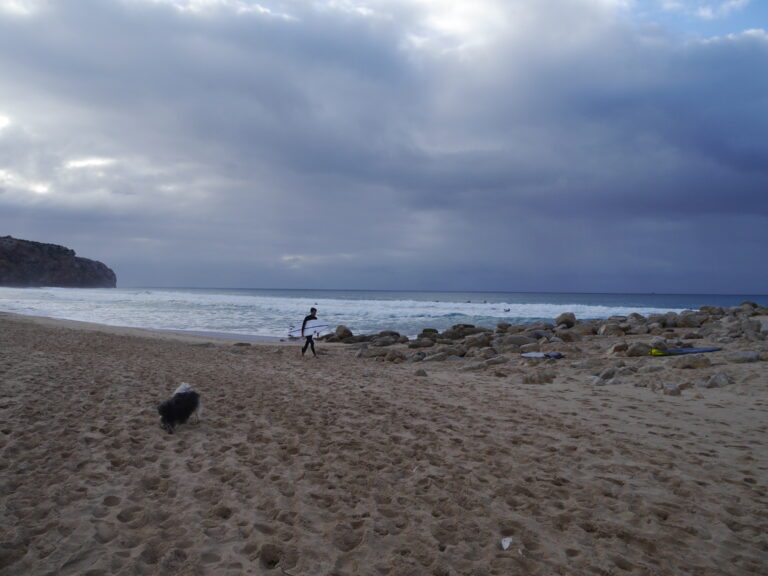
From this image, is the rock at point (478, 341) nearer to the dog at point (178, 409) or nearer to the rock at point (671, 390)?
the rock at point (671, 390)

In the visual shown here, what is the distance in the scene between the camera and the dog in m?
5.37

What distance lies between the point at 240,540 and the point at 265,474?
1096 millimetres

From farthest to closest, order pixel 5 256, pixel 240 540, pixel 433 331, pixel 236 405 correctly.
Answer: pixel 5 256
pixel 433 331
pixel 236 405
pixel 240 540

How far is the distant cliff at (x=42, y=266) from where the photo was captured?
91394 millimetres

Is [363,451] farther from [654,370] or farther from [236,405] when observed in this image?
[654,370]

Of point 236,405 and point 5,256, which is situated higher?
point 5,256

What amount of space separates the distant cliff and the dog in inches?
4336

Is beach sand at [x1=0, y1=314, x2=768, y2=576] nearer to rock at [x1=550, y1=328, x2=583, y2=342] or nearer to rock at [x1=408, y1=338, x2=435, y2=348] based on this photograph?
rock at [x1=550, y1=328, x2=583, y2=342]

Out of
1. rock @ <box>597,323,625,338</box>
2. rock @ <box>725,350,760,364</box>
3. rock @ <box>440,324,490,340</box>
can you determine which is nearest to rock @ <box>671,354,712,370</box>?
rock @ <box>725,350,760,364</box>

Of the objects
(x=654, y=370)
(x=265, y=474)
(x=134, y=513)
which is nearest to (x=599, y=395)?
(x=654, y=370)

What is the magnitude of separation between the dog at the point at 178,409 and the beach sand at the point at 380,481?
0.11 metres

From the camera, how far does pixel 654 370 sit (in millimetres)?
9578

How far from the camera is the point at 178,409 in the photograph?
17.9 feet

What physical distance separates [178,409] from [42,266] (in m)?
120
